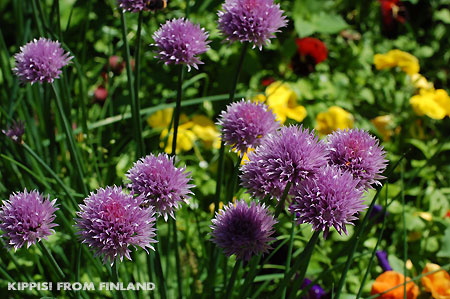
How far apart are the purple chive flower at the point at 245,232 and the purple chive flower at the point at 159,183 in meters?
0.08

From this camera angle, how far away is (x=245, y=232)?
25.8 inches

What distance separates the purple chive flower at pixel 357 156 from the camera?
67 cm

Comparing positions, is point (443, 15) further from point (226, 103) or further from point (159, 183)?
point (159, 183)

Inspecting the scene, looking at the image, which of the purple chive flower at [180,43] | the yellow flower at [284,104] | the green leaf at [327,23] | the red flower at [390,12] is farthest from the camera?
the red flower at [390,12]

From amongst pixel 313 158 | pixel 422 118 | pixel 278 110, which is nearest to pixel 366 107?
pixel 422 118

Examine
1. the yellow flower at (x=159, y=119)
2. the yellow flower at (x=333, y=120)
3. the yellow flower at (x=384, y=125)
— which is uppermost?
the yellow flower at (x=159, y=119)

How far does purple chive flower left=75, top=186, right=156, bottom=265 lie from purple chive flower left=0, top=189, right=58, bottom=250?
0.06 meters

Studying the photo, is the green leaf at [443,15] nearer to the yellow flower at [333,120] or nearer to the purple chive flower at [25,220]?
the yellow flower at [333,120]

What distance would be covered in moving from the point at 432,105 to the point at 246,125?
1.22 metres

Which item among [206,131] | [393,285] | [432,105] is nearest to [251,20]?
[393,285]

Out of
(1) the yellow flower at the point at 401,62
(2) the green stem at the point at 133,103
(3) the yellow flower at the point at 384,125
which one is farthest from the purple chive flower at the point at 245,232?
(1) the yellow flower at the point at 401,62

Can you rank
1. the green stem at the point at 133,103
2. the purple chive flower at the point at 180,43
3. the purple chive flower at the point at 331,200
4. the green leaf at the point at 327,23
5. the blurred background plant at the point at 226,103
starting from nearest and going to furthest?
1. the purple chive flower at the point at 331,200
2. the purple chive flower at the point at 180,43
3. the green stem at the point at 133,103
4. the blurred background plant at the point at 226,103
5. the green leaf at the point at 327,23

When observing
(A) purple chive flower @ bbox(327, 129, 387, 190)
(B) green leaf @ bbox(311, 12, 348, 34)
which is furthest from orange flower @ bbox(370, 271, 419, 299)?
(B) green leaf @ bbox(311, 12, 348, 34)

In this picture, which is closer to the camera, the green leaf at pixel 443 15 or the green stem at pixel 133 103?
the green stem at pixel 133 103
